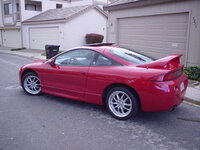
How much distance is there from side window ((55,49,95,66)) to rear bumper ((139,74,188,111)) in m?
1.51

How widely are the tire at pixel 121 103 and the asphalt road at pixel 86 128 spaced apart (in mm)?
151

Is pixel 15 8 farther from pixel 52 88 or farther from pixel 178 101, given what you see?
pixel 178 101

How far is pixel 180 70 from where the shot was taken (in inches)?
173

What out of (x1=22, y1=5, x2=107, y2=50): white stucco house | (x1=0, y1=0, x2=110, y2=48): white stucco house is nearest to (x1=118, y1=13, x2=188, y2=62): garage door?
(x1=22, y1=5, x2=107, y2=50): white stucco house

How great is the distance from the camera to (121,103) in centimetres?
431

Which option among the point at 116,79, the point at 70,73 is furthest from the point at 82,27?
the point at 116,79

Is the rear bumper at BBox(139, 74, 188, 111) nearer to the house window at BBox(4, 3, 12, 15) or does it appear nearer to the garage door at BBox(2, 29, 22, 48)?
the garage door at BBox(2, 29, 22, 48)

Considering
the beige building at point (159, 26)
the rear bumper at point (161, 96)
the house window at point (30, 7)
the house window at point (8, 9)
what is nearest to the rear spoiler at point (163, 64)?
the rear bumper at point (161, 96)

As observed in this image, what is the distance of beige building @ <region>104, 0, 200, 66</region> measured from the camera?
8492mm

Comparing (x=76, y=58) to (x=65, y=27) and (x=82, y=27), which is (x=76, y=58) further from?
(x=82, y=27)

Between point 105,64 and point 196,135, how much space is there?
86.2 inches

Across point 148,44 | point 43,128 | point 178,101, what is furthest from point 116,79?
point 148,44

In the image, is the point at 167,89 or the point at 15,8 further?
the point at 15,8

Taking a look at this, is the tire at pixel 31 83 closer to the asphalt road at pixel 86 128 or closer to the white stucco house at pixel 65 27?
the asphalt road at pixel 86 128
